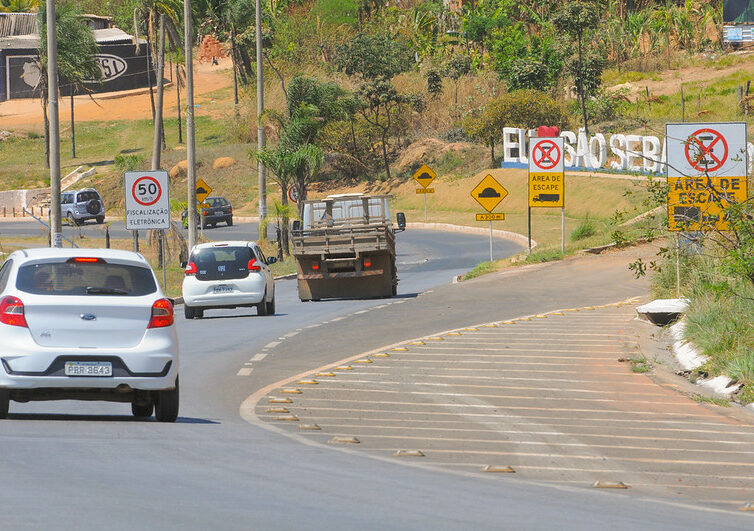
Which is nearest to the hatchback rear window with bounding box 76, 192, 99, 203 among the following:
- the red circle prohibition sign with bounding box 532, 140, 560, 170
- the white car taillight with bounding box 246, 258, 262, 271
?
the red circle prohibition sign with bounding box 532, 140, 560, 170

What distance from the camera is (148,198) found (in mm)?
34219

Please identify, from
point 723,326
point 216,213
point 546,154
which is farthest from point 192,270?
point 216,213

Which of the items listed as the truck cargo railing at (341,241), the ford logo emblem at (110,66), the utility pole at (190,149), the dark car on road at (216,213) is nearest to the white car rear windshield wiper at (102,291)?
the truck cargo railing at (341,241)

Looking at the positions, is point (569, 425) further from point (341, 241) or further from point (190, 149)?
point (190, 149)

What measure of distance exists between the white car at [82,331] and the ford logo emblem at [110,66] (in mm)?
112424

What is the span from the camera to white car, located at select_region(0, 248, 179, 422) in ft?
39.4

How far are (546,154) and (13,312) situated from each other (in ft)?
94.4

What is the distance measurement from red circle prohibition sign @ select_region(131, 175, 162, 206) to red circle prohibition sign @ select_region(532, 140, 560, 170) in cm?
1173

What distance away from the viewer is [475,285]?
34.9 metres

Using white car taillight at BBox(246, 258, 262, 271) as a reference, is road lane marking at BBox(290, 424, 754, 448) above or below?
below

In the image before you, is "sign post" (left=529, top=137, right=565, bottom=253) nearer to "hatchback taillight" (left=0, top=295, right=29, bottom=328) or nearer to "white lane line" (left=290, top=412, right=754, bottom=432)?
"white lane line" (left=290, top=412, right=754, bottom=432)

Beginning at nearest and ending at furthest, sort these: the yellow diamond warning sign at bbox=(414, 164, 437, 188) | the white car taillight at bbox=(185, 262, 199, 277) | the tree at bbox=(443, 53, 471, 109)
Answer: the white car taillight at bbox=(185, 262, 199, 277)
the yellow diamond warning sign at bbox=(414, 164, 437, 188)
the tree at bbox=(443, 53, 471, 109)

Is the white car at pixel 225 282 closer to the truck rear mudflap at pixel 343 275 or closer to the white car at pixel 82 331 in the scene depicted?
the truck rear mudflap at pixel 343 275

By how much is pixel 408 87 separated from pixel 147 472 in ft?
309
